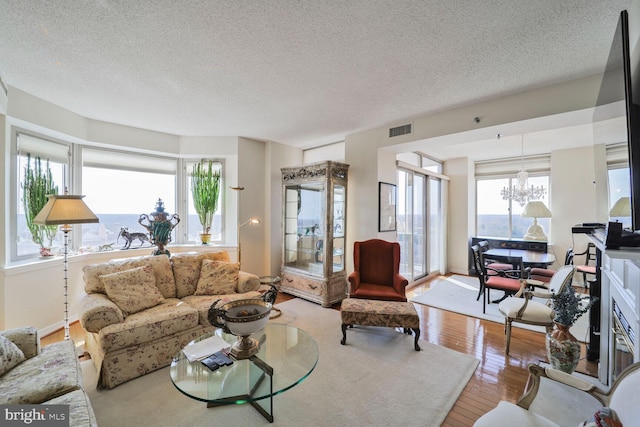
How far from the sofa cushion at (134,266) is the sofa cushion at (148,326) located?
32cm

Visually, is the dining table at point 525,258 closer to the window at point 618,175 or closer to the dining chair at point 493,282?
the dining chair at point 493,282

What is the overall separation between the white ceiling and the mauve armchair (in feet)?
6.16

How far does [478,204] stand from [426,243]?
1980mm

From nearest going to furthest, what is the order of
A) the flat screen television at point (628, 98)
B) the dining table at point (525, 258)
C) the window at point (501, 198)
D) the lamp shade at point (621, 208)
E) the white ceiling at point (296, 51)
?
the flat screen television at point (628, 98) → the lamp shade at point (621, 208) → the white ceiling at point (296, 51) → the dining table at point (525, 258) → the window at point (501, 198)

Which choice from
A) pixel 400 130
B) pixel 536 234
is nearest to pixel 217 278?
pixel 400 130

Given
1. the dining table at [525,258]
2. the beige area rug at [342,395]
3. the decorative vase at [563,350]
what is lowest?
the beige area rug at [342,395]

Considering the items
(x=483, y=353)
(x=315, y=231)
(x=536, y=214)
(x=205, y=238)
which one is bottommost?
(x=483, y=353)

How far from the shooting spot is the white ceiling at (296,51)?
5.70 ft

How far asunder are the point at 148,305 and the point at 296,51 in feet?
9.42

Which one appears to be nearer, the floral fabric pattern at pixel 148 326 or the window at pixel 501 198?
the floral fabric pattern at pixel 148 326

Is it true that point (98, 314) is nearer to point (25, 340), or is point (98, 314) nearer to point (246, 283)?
point (25, 340)

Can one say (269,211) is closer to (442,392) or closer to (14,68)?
(14,68)

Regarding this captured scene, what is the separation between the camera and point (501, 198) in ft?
19.9

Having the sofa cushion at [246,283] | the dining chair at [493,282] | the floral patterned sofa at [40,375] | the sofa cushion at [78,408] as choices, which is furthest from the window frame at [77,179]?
the dining chair at [493,282]
